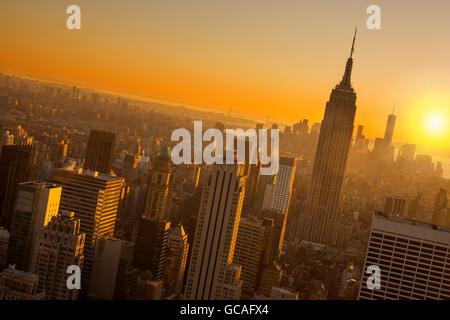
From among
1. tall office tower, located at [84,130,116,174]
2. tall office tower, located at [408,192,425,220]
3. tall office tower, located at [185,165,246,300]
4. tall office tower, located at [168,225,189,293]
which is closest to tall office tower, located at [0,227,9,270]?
tall office tower, located at [84,130,116,174]

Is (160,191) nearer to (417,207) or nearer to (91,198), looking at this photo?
(91,198)

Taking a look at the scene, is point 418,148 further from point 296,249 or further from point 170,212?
point 170,212

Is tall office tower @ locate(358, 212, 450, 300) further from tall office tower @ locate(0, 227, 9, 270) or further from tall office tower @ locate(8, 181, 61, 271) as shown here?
tall office tower @ locate(0, 227, 9, 270)

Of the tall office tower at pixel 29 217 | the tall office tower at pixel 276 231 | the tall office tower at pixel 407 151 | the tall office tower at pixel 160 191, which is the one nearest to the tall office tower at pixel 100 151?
the tall office tower at pixel 160 191

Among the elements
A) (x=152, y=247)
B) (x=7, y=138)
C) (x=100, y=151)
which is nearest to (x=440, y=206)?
(x=152, y=247)
